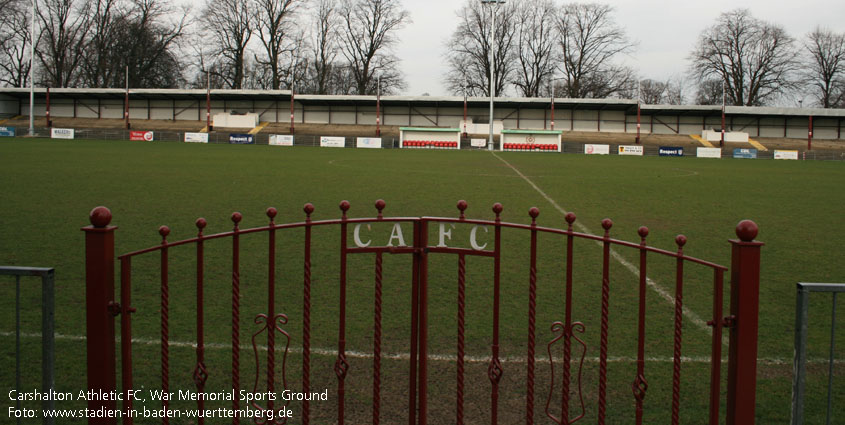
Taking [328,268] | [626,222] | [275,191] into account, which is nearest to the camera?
Answer: [328,268]

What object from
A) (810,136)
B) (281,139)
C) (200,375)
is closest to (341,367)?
(200,375)

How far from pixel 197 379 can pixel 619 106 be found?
5302 cm

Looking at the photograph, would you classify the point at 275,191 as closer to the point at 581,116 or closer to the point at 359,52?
the point at 581,116

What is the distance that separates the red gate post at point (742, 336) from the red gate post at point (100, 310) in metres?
2.97

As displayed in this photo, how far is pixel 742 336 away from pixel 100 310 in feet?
10.2

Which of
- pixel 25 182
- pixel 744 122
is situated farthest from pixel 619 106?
pixel 25 182

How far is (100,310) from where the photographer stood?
289cm

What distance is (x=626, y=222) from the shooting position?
10.7 metres

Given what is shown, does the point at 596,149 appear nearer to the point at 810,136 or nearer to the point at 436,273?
the point at 810,136

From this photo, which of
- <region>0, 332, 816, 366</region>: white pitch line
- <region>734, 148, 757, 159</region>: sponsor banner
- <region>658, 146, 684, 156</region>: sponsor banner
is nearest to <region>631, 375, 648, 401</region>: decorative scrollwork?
<region>0, 332, 816, 366</region>: white pitch line

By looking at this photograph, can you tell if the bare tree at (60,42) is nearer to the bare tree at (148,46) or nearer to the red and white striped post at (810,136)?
the bare tree at (148,46)

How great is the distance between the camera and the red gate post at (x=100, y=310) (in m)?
2.81

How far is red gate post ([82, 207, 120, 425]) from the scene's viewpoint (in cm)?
281

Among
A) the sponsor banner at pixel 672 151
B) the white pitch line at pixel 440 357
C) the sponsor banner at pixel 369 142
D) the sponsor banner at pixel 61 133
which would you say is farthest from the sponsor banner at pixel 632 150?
the sponsor banner at pixel 61 133
